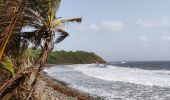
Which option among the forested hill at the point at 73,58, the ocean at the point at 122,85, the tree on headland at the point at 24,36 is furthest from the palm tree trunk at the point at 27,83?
the forested hill at the point at 73,58

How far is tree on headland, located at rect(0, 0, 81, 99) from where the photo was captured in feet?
33.4

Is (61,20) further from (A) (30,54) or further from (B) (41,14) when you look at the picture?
(A) (30,54)

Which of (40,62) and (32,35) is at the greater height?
(32,35)

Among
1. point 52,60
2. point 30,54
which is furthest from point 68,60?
point 30,54

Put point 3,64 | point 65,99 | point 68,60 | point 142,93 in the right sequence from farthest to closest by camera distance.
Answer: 1. point 68,60
2. point 142,93
3. point 65,99
4. point 3,64

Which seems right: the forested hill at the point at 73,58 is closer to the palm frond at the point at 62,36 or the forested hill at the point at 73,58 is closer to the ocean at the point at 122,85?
the ocean at the point at 122,85

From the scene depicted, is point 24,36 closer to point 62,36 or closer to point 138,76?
point 62,36

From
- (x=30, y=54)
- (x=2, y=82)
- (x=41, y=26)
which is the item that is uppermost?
(x=41, y=26)

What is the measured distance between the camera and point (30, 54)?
48.5 feet

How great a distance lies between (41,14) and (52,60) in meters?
132

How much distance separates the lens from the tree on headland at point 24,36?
1019cm

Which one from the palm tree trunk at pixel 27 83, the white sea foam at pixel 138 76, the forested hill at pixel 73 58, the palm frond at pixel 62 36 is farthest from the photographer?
the forested hill at pixel 73 58

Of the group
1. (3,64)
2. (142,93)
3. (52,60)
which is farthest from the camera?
(52,60)

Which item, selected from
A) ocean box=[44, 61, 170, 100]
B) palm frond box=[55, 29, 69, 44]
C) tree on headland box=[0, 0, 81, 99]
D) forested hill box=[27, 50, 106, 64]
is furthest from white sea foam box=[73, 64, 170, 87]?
forested hill box=[27, 50, 106, 64]
